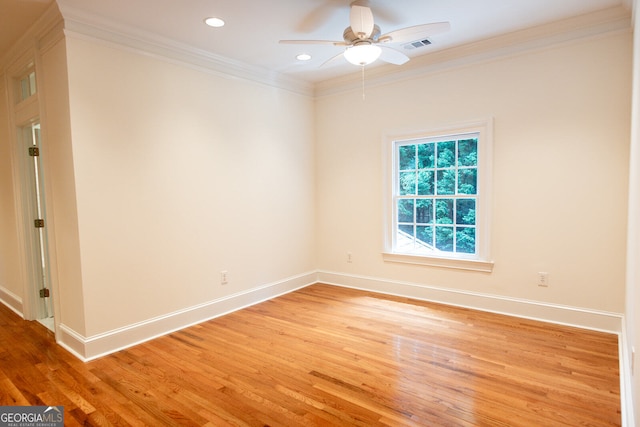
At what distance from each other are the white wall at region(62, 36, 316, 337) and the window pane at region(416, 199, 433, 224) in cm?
163

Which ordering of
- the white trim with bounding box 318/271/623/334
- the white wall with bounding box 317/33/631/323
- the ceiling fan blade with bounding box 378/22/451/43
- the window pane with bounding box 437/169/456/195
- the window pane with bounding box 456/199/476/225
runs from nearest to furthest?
the ceiling fan blade with bounding box 378/22/451/43, the white wall with bounding box 317/33/631/323, the white trim with bounding box 318/271/623/334, the window pane with bounding box 456/199/476/225, the window pane with bounding box 437/169/456/195

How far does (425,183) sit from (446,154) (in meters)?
0.41

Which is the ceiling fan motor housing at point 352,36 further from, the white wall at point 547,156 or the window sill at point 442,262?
the window sill at point 442,262

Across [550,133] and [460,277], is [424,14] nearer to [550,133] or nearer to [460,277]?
[550,133]

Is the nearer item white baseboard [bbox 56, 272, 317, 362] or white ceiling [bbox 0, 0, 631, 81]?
white ceiling [bbox 0, 0, 631, 81]

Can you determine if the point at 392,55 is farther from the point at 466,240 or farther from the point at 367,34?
the point at 466,240

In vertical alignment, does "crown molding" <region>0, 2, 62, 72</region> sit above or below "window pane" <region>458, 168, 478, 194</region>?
above

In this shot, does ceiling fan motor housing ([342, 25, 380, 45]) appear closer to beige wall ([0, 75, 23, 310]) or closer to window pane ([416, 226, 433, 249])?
window pane ([416, 226, 433, 249])

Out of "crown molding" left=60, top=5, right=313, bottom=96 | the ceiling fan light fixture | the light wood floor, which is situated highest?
"crown molding" left=60, top=5, right=313, bottom=96

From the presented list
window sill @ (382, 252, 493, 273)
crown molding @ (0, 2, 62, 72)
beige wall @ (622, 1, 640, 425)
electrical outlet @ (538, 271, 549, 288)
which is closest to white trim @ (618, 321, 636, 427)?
beige wall @ (622, 1, 640, 425)

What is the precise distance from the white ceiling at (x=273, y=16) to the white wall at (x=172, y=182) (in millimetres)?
270

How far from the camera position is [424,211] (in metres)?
4.29

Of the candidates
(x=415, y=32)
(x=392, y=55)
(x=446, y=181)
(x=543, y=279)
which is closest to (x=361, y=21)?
(x=415, y=32)

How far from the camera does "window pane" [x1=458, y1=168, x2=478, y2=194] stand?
12.9 ft
